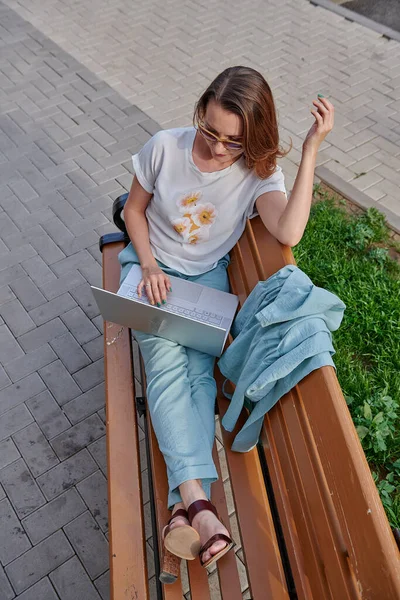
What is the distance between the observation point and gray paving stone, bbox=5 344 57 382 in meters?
3.09

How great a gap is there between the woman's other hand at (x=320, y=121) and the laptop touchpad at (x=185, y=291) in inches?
29.4

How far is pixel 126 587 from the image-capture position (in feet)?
5.45

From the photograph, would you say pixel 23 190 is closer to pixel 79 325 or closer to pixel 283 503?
pixel 79 325

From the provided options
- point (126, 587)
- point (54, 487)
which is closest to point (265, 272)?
point (126, 587)

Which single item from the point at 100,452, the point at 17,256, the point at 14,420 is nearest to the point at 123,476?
the point at 100,452

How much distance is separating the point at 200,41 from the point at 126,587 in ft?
18.8

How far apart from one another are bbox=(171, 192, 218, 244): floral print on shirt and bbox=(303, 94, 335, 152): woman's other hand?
52 cm

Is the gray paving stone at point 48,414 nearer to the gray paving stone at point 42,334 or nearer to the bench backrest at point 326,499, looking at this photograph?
the gray paving stone at point 42,334

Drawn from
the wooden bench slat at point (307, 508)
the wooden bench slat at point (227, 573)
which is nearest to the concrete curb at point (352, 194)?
the wooden bench slat at point (307, 508)

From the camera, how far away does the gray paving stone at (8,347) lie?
316 cm

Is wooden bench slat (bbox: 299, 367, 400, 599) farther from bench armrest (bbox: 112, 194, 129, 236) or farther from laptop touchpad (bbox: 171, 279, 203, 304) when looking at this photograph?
bench armrest (bbox: 112, 194, 129, 236)

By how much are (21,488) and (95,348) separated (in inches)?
35.0

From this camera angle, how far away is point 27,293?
137 inches

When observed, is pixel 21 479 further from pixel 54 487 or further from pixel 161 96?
pixel 161 96
